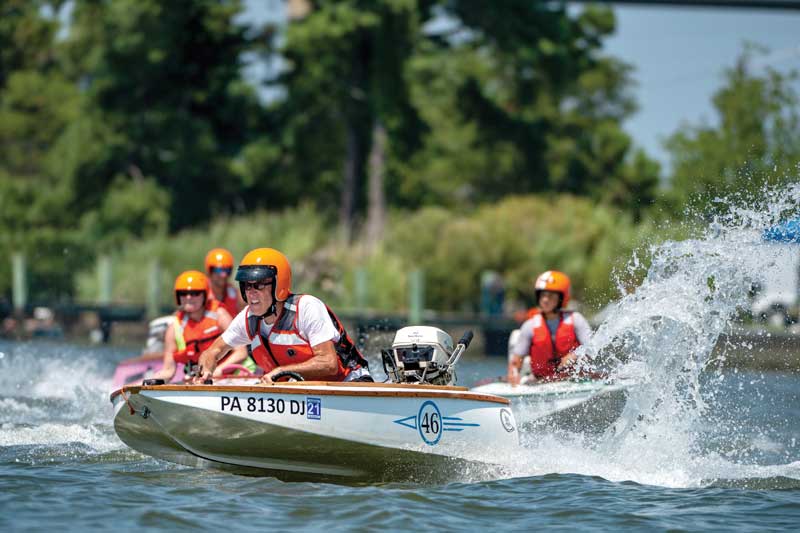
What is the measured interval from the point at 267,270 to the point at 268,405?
977mm

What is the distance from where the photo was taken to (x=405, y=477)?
9508 mm

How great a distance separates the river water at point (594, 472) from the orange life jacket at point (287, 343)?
0.89 metres

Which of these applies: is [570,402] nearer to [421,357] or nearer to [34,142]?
[421,357]

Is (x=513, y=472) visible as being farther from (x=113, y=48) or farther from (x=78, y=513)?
(x=113, y=48)

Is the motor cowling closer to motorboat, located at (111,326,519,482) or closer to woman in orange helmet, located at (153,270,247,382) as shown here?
motorboat, located at (111,326,519,482)

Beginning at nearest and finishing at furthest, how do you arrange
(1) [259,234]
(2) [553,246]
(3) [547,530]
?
(3) [547,530]
(2) [553,246]
(1) [259,234]

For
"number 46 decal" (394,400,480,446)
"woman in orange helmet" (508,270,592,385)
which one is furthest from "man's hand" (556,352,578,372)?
"number 46 decal" (394,400,480,446)

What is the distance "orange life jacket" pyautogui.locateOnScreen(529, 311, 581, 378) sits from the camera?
1303 cm

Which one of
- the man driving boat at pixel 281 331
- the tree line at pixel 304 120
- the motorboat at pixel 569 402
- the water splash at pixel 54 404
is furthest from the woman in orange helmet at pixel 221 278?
the tree line at pixel 304 120

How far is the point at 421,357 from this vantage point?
10070 mm

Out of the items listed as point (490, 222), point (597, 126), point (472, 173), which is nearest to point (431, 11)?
point (490, 222)

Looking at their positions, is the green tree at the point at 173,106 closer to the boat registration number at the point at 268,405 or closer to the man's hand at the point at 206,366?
the man's hand at the point at 206,366

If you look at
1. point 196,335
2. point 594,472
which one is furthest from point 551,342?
point 196,335

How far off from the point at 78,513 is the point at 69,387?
29.9 ft
